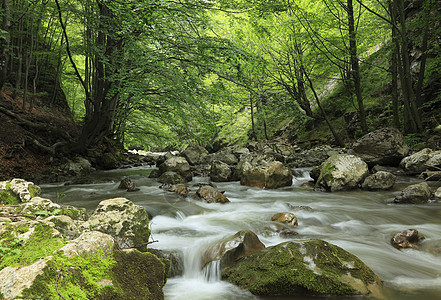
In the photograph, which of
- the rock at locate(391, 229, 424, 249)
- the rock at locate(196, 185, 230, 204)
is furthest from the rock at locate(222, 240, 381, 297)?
the rock at locate(196, 185, 230, 204)

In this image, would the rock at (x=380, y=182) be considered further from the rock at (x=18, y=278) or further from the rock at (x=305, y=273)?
the rock at (x=18, y=278)

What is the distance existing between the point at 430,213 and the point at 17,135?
40.8ft

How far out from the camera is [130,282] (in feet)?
6.17

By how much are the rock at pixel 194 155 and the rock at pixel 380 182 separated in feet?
31.5

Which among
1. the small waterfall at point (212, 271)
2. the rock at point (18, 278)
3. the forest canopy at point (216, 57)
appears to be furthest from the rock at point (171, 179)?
the rock at point (18, 278)

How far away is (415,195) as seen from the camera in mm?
5336

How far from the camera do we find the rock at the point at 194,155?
1478 cm

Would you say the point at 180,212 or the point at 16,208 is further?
the point at 180,212

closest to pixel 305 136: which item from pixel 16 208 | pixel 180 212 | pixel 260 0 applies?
pixel 260 0

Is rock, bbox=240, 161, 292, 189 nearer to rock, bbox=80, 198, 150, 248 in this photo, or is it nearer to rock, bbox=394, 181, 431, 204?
rock, bbox=394, 181, 431, 204

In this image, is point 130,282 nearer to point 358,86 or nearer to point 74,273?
point 74,273

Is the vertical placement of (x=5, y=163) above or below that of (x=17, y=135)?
below

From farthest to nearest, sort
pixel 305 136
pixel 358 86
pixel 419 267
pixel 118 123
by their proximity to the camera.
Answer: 1. pixel 305 136
2. pixel 118 123
3. pixel 358 86
4. pixel 419 267

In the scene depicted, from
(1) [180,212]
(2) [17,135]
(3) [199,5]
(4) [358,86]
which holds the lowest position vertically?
(1) [180,212]
